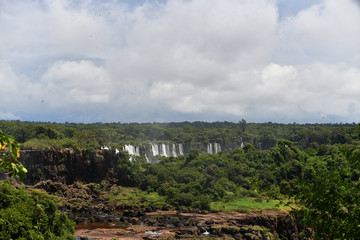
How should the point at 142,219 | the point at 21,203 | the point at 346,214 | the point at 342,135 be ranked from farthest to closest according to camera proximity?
the point at 342,135 < the point at 142,219 < the point at 21,203 < the point at 346,214

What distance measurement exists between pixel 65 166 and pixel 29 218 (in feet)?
131

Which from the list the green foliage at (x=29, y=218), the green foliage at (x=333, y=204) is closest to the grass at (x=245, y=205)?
the green foliage at (x=29, y=218)

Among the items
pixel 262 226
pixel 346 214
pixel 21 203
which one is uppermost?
pixel 346 214

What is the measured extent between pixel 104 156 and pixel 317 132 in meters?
61.5

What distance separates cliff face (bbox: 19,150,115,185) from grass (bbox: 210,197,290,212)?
25.0 metres

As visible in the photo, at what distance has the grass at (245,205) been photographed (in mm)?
44356

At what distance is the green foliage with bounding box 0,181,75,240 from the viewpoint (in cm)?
1772

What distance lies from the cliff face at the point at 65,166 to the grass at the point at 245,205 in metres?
25.0

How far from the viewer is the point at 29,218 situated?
64.1 ft

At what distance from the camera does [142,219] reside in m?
39.4

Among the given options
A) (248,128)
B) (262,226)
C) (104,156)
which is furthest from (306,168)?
(248,128)

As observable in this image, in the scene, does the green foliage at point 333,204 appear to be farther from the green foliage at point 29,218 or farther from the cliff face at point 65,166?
the cliff face at point 65,166

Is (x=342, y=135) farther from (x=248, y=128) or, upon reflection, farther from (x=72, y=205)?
(x=72, y=205)

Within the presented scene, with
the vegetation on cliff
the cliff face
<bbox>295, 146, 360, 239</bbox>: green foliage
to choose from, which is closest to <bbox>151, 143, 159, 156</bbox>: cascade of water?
the cliff face
